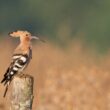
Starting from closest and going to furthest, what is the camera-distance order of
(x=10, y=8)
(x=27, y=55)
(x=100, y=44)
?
(x=27, y=55), (x=100, y=44), (x=10, y=8)

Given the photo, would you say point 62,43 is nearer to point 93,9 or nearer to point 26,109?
point 93,9

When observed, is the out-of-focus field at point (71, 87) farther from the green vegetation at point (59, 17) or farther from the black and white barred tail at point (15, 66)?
the green vegetation at point (59, 17)

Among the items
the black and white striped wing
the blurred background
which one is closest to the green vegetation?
the blurred background

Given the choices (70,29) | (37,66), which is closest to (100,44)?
(70,29)

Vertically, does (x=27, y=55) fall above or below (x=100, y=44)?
below

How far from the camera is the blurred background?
17.3m

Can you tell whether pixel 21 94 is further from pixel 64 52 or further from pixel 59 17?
pixel 59 17

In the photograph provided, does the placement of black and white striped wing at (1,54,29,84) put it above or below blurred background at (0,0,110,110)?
below

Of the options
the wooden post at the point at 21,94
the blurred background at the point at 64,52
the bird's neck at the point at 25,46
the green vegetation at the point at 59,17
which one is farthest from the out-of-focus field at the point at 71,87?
the green vegetation at the point at 59,17

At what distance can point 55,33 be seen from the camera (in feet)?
149

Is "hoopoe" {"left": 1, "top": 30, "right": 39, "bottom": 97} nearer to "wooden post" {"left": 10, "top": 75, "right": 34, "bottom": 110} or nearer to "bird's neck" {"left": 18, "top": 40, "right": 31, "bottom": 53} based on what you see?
"bird's neck" {"left": 18, "top": 40, "right": 31, "bottom": 53}

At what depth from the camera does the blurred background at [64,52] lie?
17.3 metres

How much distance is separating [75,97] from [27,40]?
188 inches

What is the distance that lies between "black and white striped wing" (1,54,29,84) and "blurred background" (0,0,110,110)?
50 cm
